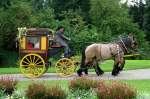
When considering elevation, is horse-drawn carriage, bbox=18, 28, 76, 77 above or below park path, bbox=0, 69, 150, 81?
above

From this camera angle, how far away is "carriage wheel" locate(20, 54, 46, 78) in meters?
22.6

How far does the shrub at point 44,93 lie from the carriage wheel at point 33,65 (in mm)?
10459

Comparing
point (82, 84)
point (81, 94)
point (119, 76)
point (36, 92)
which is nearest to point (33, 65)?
point (119, 76)

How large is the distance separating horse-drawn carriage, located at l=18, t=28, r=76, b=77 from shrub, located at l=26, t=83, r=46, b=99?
33.7ft

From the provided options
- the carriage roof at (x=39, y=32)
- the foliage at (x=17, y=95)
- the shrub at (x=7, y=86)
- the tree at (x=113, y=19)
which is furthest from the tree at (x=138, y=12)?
the foliage at (x=17, y=95)


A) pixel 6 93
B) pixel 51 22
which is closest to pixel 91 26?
pixel 51 22

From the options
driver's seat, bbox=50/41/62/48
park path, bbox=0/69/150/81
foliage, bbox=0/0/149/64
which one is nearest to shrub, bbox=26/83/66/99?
park path, bbox=0/69/150/81

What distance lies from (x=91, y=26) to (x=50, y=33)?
3427 centimetres

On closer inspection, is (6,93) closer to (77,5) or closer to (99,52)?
(99,52)

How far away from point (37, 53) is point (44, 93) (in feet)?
35.2

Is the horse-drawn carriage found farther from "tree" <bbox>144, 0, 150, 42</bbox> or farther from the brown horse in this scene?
"tree" <bbox>144, 0, 150, 42</bbox>

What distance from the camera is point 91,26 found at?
186 ft

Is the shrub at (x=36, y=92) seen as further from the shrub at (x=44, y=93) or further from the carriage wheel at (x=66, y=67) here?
the carriage wheel at (x=66, y=67)

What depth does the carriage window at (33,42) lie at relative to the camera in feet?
73.6
